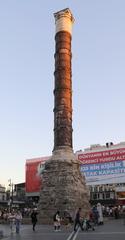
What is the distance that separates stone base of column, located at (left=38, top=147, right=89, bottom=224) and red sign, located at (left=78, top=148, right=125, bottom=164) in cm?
1812

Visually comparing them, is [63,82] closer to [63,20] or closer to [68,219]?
[63,20]

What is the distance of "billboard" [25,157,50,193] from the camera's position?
54.0 metres

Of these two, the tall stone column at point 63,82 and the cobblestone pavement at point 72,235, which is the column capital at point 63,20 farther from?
the cobblestone pavement at point 72,235

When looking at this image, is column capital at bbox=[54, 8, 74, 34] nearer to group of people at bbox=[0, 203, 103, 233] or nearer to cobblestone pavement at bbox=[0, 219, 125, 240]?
group of people at bbox=[0, 203, 103, 233]

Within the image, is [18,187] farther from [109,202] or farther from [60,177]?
[60,177]

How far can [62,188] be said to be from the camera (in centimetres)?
2673

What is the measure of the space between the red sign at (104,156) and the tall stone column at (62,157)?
1781 centimetres

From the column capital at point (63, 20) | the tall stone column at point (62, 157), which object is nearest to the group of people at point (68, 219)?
the tall stone column at point (62, 157)

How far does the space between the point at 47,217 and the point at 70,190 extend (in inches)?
86.2

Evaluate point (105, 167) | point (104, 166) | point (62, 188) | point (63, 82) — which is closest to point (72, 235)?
point (62, 188)

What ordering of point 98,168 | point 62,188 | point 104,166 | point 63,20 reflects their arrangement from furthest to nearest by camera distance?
1. point 98,168
2. point 104,166
3. point 63,20
4. point 62,188

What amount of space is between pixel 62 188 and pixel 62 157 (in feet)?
6.69

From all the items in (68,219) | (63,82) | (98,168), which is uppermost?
(63,82)

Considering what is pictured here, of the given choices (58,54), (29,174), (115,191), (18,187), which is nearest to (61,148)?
(58,54)
